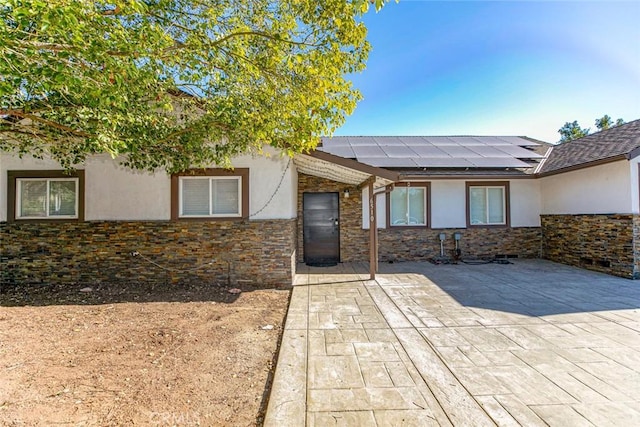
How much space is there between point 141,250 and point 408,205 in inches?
311

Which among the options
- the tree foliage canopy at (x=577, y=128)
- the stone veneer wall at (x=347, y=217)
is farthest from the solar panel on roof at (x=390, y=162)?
the tree foliage canopy at (x=577, y=128)

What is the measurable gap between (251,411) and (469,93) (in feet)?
39.3

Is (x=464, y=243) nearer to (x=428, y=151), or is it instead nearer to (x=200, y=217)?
(x=428, y=151)

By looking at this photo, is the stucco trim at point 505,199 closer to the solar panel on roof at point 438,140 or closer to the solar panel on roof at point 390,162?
the solar panel on roof at point 390,162

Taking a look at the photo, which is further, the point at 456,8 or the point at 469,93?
the point at 469,93

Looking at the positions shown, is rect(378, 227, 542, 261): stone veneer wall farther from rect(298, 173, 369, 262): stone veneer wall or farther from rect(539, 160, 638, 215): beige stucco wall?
rect(539, 160, 638, 215): beige stucco wall

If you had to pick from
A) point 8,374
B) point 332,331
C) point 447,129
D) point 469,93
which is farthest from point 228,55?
point 447,129

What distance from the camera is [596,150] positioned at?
28.0ft

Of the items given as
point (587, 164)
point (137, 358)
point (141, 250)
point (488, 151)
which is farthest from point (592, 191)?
point (141, 250)

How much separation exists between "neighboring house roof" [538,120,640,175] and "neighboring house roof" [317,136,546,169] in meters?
0.63

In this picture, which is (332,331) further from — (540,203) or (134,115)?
(540,203)

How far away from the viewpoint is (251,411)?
2.57 m

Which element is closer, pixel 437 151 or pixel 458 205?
pixel 458 205

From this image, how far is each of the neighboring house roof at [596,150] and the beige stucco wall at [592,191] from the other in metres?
0.31
